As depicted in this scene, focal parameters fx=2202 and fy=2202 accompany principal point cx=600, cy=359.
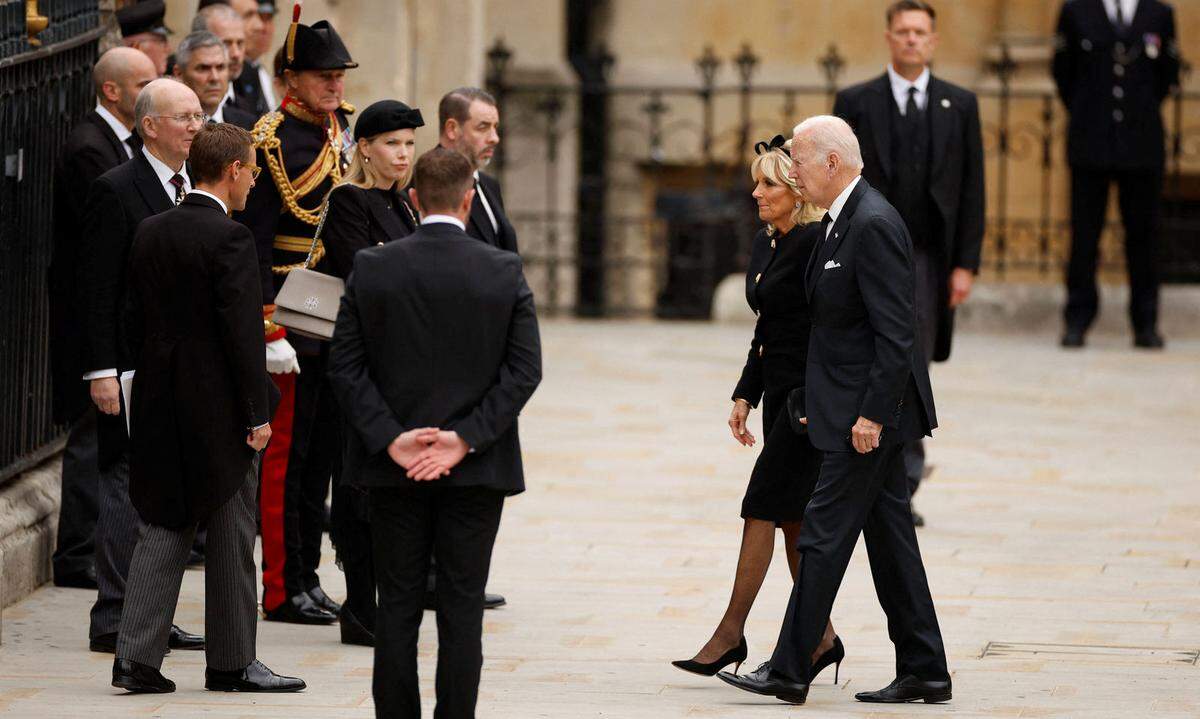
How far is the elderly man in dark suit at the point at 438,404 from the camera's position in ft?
17.4

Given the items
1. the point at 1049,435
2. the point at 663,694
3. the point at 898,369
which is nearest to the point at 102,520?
the point at 663,694

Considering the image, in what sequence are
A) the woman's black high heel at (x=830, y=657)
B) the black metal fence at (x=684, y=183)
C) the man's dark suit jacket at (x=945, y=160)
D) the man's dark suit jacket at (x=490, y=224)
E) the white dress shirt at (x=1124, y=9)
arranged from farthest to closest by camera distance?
the black metal fence at (x=684, y=183)
the white dress shirt at (x=1124, y=9)
the man's dark suit jacket at (x=945, y=160)
the man's dark suit jacket at (x=490, y=224)
the woman's black high heel at (x=830, y=657)

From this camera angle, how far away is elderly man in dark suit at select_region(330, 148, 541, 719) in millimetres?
5297

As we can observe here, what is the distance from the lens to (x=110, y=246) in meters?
6.88

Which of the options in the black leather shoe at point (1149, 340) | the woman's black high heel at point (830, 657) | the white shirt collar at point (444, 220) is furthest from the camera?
the black leather shoe at point (1149, 340)

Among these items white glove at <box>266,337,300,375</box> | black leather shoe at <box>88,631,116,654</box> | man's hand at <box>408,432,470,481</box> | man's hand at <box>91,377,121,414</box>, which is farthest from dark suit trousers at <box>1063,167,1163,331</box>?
man's hand at <box>408,432,470,481</box>

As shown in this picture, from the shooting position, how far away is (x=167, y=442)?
6.21 m

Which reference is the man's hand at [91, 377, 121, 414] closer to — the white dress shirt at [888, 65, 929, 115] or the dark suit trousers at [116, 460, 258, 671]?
the dark suit trousers at [116, 460, 258, 671]

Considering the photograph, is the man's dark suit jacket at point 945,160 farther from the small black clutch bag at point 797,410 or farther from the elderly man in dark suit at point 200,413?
the elderly man in dark suit at point 200,413

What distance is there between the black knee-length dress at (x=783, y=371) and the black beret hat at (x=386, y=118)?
1217 millimetres

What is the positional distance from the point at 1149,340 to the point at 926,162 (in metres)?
5.74

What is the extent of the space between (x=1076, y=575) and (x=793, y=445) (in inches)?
79.7

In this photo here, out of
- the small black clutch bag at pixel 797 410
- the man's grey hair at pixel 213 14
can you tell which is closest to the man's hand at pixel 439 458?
the small black clutch bag at pixel 797 410

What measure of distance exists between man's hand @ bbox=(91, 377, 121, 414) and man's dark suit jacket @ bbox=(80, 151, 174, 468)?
7 cm
